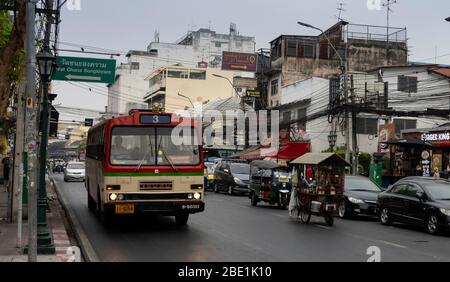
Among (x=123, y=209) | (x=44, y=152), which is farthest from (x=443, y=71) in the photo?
(x=44, y=152)

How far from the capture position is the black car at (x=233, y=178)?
1284 inches

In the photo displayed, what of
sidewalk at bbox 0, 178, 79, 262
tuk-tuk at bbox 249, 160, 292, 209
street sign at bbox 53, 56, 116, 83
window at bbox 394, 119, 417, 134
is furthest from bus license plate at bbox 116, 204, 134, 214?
window at bbox 394, 119, 417, 134

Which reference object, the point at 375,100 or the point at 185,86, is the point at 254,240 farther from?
the point at 185,86

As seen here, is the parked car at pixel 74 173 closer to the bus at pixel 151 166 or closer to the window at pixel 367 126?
the window at pixel 367 126

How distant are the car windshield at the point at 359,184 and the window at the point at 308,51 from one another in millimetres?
36924

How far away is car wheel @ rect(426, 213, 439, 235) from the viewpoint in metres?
16.1

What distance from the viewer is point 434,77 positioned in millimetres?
46938

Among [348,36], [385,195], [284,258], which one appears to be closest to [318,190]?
[385,195]

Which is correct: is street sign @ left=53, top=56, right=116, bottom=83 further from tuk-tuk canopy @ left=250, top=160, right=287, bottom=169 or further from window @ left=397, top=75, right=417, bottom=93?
window @ left=397, top=75, right=417, bottom=93

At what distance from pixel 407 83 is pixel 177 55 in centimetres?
4970

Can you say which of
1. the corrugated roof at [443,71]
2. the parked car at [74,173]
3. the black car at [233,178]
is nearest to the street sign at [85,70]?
the black car at [233,178]

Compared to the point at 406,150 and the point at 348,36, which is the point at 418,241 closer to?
the point at 406,150

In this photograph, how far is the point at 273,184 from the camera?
79.2 feet
